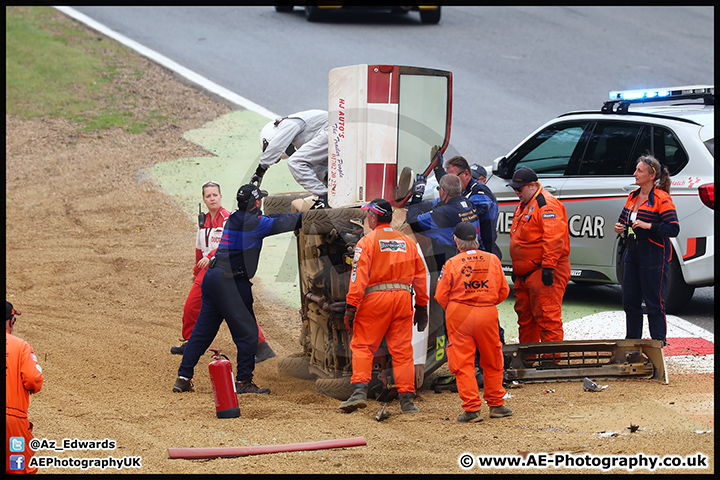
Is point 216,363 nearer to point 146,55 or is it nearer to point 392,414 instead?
point 392,414

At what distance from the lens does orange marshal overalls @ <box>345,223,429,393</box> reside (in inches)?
277

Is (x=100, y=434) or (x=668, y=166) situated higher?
(x=668, y=166)

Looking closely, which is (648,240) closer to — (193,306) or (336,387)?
(336,387)

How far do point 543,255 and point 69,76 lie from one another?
1374 centimetres

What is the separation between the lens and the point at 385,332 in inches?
283

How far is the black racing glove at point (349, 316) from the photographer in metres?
7.06

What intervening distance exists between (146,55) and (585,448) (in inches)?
631

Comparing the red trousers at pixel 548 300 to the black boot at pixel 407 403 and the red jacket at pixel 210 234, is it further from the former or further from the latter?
the red jacket at pixel 210 234

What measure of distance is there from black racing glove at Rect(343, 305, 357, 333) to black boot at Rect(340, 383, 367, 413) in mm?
553

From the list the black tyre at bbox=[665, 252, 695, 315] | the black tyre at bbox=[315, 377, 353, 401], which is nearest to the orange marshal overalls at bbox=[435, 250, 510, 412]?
the black tyre at bbox=[315, 377, 353, 401]

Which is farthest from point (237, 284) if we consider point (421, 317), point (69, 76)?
point (69, 76)

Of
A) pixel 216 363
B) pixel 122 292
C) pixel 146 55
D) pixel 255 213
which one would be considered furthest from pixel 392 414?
pixel 146 55
